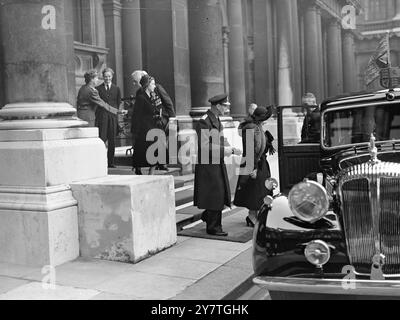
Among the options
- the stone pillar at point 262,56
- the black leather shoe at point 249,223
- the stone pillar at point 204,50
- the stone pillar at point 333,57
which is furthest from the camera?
the stone pillar at point 333,57

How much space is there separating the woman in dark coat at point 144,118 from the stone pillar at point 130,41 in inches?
208

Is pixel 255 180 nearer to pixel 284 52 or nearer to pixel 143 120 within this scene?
pixel 143 120

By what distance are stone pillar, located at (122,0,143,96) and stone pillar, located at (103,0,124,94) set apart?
13 cm

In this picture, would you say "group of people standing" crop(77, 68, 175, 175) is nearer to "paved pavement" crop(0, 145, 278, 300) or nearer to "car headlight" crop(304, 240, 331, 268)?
"paved pavement" crop(0, 145, 278, 300)

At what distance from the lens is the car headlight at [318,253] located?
3867 mm

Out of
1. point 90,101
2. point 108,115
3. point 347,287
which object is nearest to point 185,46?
point 108,115

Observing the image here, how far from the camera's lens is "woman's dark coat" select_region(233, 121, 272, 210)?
7.44m

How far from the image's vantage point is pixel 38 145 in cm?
572

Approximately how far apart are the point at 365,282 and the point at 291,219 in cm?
75

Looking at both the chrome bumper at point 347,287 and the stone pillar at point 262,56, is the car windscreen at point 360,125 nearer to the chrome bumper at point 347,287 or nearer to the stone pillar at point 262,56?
the chrome bumper at point 347,287

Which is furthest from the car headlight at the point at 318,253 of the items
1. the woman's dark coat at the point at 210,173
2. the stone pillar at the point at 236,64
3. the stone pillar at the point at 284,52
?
the stone pillar at the point at 284,52

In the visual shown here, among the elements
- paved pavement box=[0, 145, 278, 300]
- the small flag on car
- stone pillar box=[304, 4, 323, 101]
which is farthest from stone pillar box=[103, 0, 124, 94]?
stone pillar box=[304, 4, 323, 101]
